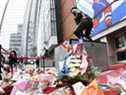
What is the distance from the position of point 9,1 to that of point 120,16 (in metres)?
14.8

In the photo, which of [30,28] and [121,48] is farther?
[30,28]

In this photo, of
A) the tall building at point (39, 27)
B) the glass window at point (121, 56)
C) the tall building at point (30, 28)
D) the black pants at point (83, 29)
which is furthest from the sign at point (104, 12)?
the tall building at point (30, 28)

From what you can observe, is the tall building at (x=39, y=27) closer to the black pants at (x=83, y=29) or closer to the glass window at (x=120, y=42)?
the glass window at (x=120, y=42)

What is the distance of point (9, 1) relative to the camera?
20.0 meters

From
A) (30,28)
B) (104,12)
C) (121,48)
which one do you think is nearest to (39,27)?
(30,28)

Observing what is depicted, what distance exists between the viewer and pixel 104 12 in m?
6.82

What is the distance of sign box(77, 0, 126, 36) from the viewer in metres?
5.96

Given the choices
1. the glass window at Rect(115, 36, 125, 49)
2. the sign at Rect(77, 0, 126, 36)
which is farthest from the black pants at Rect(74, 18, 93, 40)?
the glass window at Rect(115, 36, 125, 49)

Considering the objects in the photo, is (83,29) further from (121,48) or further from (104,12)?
(104,12)

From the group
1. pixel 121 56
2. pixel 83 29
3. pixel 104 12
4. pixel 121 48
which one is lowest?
pixel 121 56

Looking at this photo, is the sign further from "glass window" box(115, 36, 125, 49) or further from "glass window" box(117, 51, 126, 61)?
"glass window" box(117, 51, 126, 61)

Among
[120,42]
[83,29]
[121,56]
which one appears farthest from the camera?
[120,42]

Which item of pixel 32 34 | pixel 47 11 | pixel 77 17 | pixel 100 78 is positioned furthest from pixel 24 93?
pixel 32 34

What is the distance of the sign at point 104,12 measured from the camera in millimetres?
5964
